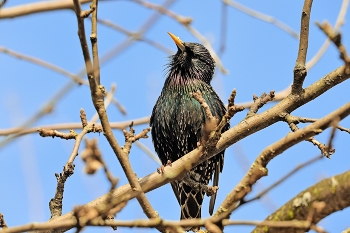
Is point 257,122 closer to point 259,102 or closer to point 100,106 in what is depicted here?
point 259,102

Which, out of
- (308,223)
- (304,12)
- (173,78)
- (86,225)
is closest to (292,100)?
(304,12)

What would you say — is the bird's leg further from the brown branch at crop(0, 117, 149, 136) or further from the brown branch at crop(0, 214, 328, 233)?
the brown branch at crop(0, 214, 328, 233)

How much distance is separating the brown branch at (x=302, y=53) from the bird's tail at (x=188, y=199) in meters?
2.57

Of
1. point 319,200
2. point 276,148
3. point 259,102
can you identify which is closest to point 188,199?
point 259,102

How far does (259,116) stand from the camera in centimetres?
371

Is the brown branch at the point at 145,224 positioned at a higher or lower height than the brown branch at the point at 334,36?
lower

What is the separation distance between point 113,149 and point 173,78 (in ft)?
10.0

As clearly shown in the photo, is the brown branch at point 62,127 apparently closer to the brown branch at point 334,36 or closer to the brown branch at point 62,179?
the brown branch at point 62,179

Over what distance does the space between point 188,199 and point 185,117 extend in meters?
1.03

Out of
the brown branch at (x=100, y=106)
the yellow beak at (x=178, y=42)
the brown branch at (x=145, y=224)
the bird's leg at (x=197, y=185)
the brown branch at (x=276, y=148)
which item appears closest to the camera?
the brown branch at (x=145, y=224)

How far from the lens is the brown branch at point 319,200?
2227 millimetres

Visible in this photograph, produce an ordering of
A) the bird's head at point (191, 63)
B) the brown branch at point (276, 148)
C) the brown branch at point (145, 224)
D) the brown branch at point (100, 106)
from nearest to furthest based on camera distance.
Answer: the brown branch at point (145, 224) → the brown branch at point (276, 148) → the brown branch at point (100, 106) → the bird's head at point (191, 63)

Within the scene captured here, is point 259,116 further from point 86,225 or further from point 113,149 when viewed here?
point 86,225

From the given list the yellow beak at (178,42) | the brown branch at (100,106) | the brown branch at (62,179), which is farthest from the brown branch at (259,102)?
the yellow beak at (178,42)
